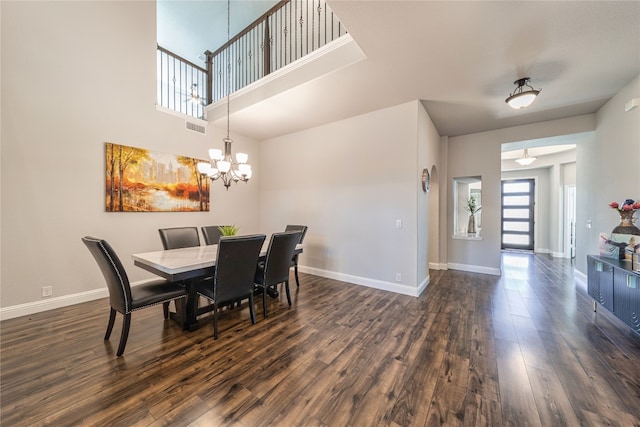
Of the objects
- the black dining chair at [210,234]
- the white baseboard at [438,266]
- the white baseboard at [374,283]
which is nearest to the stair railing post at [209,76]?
the black dining chair at [210,234]

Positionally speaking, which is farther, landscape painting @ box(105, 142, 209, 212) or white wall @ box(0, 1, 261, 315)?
landscape painting @ box(105, 142, 209, 212)

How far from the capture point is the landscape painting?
3.54 metres

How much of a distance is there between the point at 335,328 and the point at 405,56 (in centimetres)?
310

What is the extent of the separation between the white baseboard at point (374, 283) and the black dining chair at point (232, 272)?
2039mm

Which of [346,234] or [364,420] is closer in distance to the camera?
[364,420]

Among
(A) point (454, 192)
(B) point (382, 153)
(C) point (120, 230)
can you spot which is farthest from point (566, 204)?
(C) point (120, 230)

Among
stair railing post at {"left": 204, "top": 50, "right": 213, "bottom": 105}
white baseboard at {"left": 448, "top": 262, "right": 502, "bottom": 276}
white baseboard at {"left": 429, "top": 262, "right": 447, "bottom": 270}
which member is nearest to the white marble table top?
stair railing post at {"left": 204, "top": 50, "right": 213, "bottom": 105}

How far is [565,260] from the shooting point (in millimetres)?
6121

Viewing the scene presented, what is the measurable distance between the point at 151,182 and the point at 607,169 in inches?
280

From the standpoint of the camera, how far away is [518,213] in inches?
306

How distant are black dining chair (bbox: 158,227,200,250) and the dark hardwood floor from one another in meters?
0.97

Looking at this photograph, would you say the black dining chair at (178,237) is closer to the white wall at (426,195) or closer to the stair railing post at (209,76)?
the stair railing post at (209,76)

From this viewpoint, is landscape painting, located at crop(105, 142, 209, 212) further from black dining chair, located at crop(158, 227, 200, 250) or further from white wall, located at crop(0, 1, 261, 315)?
black dining chair, located at crop(158, 227, 200, 250)

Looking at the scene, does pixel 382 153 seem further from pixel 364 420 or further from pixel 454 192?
pixel 364 420
